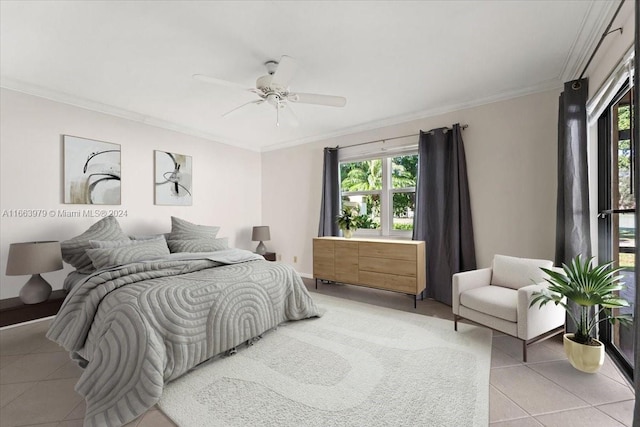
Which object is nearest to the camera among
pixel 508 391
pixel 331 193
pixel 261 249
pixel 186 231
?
pixel 508 391

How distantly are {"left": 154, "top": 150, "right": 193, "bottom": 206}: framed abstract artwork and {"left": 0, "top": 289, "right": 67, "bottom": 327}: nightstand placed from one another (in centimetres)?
169

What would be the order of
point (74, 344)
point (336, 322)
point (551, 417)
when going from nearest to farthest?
1. point (551, 417)
2. point (74, 344)
3. point (336, 322)

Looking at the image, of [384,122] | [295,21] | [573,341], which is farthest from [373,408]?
[384,122]

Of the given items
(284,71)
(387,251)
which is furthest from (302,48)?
(387,251)

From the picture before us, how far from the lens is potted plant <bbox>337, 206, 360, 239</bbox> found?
167 inches

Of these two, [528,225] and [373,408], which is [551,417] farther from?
[528,225]

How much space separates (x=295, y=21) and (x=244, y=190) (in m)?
3.64

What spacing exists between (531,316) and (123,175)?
183 inches

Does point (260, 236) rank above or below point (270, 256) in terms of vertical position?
above

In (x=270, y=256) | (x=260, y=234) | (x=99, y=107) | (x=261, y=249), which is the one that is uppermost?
(x=99, y=107)

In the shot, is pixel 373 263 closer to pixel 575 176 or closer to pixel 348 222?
pixel 348 222

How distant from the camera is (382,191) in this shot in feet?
14.4

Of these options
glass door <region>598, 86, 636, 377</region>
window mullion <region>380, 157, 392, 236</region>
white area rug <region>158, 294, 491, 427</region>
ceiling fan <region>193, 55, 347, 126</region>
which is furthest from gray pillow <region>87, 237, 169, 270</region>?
glass door <region>598, 86, 636, 377</region>

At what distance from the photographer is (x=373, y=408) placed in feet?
5.47
